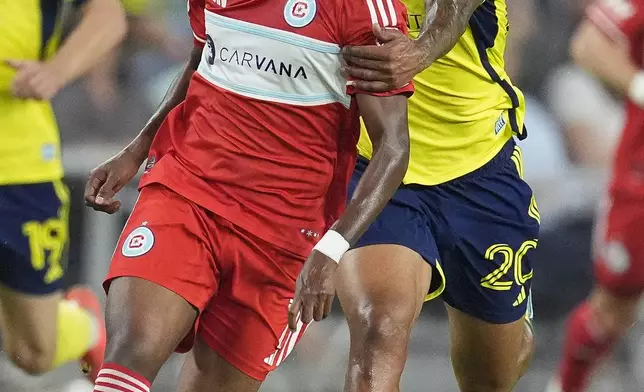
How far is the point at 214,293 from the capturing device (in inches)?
165

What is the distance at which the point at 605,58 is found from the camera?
6.05 metres

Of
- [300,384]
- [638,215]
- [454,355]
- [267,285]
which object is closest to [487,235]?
[454,355]

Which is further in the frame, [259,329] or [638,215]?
[638,215]

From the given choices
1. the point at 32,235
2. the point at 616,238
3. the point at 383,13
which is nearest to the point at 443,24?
the point at 383,13

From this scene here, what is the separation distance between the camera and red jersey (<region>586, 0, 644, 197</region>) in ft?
20.7

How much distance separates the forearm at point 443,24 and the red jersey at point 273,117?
23 centimetres

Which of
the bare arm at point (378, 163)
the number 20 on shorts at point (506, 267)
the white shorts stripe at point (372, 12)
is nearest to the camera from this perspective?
the bare arm at point (378, 163)

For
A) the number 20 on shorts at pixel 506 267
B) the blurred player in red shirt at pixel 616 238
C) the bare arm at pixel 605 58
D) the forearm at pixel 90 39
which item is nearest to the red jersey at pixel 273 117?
Result: the number 20 on shorts at pixel 506 267

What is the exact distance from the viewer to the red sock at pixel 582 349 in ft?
21.6

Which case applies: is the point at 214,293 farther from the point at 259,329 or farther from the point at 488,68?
the point at 488,68

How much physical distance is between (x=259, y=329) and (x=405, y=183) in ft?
2.63

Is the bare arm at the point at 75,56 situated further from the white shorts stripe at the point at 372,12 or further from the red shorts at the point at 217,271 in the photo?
the white shorts stripe at the point at 372,12

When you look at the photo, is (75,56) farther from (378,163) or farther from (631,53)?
(631,53)

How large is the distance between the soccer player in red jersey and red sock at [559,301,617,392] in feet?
8.36
